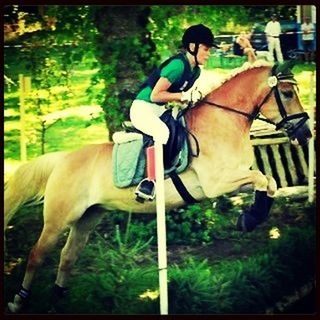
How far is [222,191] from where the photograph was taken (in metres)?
5.80

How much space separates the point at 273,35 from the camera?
5.75 m

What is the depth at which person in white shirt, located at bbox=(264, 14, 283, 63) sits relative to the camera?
5750 millimetres

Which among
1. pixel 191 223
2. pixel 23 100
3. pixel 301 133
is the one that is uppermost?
pixel 23 100

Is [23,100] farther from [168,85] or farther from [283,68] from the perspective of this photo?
[283,68]

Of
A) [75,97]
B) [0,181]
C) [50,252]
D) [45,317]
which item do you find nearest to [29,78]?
[75,97]

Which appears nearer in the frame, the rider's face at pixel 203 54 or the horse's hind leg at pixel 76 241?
the rider's face at pixel 203 54

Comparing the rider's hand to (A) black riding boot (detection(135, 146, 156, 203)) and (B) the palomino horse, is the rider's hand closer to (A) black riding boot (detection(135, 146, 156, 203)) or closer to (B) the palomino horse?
(B) the palomino horse

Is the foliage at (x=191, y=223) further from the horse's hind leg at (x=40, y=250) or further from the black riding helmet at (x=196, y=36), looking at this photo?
the black riding helmet at (x=196, y=36)

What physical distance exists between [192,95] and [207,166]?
46 centimetres

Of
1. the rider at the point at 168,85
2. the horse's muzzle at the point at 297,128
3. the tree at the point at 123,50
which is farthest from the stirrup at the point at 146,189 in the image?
the horse's muzzle at the point at 297,128

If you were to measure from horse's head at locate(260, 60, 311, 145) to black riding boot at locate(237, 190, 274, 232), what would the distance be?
465 mm

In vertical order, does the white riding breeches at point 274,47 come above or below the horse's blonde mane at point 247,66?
above

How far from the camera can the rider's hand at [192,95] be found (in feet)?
18.8

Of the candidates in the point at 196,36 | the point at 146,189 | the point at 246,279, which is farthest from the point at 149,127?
the point at 246,279
